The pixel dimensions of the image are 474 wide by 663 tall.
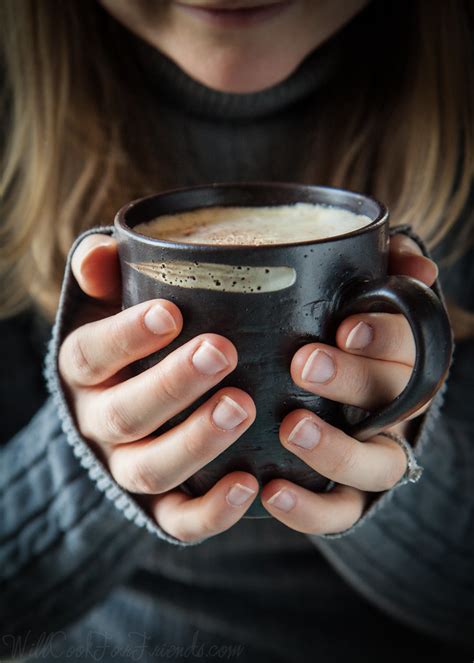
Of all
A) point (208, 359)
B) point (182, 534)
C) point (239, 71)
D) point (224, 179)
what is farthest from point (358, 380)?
point (224, 179)

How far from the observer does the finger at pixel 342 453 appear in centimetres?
48

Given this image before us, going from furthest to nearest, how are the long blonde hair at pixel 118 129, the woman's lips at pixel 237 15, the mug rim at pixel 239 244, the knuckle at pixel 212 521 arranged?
the long blonde hair at pixel 118 129
the woman's lips at pixel 237 15
the knuckle at pixel 212 521
the mug rim at pixel 239 244

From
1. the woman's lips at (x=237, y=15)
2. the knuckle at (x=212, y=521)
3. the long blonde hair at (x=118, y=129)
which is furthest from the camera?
the long blonde hair at (x=118, y=129)

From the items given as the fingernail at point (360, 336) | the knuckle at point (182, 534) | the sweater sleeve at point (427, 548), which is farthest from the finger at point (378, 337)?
the sweater sleeve at point (427, 548)

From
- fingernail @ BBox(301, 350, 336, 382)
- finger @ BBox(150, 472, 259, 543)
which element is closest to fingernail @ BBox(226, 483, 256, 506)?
finger @ BBox(150, 472, 259, 543)

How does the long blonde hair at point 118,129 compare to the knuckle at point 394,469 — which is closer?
the knuckle at point 394,469

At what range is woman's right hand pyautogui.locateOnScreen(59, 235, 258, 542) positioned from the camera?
461 mm

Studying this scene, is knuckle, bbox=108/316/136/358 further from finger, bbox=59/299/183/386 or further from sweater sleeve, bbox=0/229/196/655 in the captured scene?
sweater sleeve, bbox=0/229/196/655

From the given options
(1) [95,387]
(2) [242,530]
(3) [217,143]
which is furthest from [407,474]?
(3) [217,143]

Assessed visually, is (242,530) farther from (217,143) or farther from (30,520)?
(217,143)

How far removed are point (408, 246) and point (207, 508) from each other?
0.29 metres

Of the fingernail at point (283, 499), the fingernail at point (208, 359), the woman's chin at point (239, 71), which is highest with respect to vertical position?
the woman's chin at point (239, 71)

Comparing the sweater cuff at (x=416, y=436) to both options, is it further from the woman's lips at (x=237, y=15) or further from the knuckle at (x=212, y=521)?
the woman's lips at (x=237, y=15)

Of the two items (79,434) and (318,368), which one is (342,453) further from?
(79,434)
